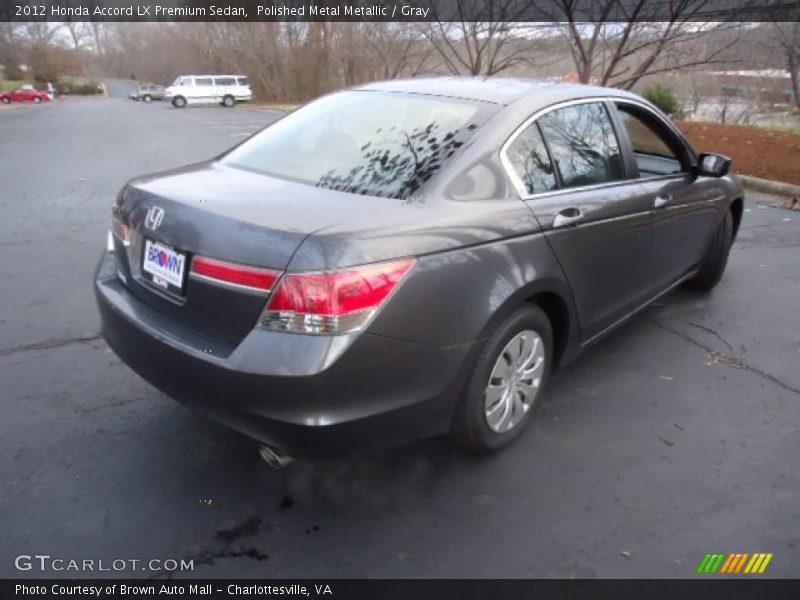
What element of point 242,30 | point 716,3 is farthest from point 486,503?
point 242,30

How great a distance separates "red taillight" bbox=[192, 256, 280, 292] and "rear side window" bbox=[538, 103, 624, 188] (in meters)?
1.57

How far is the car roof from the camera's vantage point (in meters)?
2.98

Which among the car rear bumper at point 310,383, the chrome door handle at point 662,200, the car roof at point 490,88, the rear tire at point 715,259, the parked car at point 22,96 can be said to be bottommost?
the parked car at point 22,96

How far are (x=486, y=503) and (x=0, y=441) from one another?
7.29ft

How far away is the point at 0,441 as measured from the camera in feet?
9.27

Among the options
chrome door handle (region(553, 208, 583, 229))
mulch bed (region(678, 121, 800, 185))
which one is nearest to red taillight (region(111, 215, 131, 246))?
chrome door handle (region(553, 208, 583, 229))

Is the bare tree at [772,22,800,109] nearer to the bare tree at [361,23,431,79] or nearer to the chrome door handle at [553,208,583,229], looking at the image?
the bare tree at [361,23,431,79]

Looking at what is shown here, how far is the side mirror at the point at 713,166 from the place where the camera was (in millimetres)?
3986

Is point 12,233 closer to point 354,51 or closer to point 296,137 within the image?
point 296,137

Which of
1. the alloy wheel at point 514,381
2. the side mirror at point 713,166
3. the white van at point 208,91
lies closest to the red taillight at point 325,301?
the alloy wheel at point 514,381

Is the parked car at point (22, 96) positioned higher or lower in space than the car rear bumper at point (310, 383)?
lower

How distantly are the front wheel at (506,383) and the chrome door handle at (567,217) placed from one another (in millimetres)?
400
